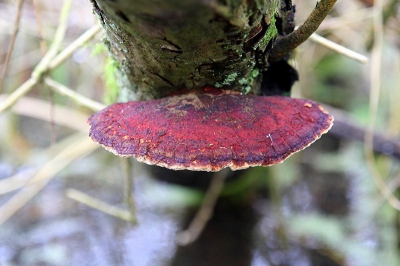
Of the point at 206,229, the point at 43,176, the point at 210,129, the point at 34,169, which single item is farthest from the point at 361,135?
the point at 34,169

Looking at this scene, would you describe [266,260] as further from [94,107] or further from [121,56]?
[121,56]

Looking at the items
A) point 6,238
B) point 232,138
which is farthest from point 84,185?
point 232,138

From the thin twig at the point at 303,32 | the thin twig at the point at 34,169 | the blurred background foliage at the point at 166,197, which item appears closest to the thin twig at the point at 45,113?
the blurred background foliage at the point at 166,197

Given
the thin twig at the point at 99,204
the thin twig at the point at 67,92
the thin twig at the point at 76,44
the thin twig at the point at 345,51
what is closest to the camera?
the thin twig at the point at 345,51

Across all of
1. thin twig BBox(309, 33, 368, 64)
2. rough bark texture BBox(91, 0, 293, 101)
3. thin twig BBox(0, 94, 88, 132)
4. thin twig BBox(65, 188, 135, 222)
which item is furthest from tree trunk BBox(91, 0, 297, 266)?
thin twig BBox(0, 94, 88, 132)

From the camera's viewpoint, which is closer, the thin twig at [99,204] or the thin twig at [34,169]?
the thin twig at [99,204]

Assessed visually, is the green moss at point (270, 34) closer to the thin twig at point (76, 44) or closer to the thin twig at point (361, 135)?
the thin twig at point (76, 44)

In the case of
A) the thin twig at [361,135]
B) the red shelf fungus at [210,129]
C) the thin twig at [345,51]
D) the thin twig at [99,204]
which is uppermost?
the red shelf fungus at [210,129]

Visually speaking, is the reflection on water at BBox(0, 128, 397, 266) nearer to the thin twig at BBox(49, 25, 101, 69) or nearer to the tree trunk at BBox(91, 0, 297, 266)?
the thin twig at BBox(49, 25, 101, 69)

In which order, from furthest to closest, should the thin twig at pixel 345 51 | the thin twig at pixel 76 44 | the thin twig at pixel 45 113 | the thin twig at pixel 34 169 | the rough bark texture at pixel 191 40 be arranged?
the thin twig at pixel 45 113 → the thin twig at pixel 34 169 → the thin twig at pixel 76 44 → the thin twig at pixel 345 51 → the rough bark texture at pixel 191 40
